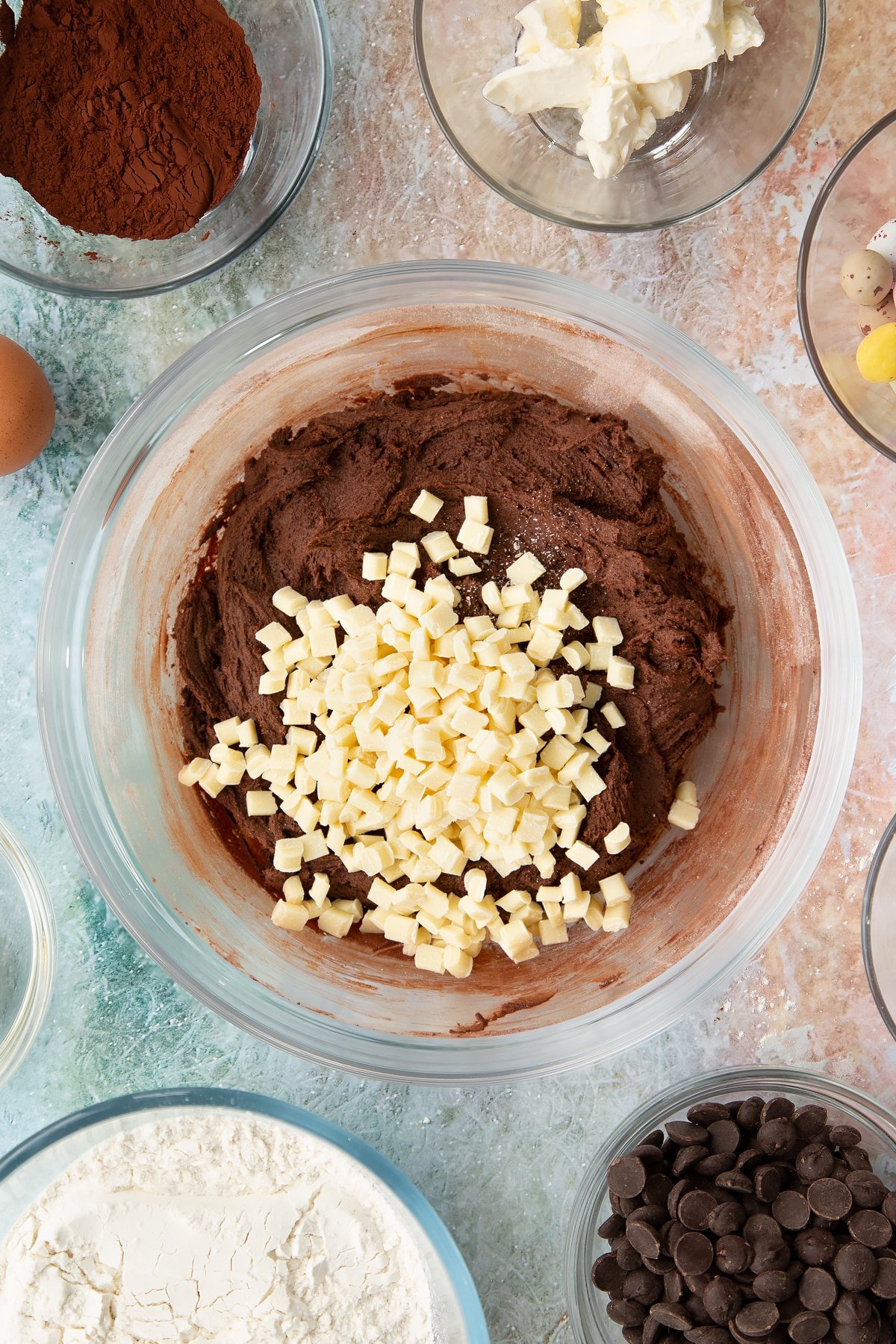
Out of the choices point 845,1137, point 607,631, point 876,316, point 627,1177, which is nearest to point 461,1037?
point 627,1177

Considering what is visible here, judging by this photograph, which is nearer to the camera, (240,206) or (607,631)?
(607,631)

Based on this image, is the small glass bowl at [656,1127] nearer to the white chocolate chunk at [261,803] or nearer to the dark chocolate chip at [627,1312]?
the dark chocolate chip at [627,1312]

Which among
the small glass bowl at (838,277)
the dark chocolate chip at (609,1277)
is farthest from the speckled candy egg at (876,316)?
the dark chocolate chip at (609,1277)

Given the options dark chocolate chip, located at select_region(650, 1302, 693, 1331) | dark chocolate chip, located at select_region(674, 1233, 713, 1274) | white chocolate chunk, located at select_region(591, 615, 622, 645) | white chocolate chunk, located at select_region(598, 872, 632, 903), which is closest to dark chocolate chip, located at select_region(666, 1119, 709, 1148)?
dark chocolate chip, located at select_region(674, 1233, 713, 1274)

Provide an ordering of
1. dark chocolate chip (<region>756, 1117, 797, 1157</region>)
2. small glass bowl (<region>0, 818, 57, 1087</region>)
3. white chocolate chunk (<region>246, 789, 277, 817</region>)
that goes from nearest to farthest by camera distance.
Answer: dark chocolate chip (<region>756, 1117, 797, 1157</region>), white chocolate chunk (<region>246, 789, 277, 817</region>), small glass bowl (<region>0, 818, 57, 1087</region>)

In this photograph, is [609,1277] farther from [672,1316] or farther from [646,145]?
[646,145]

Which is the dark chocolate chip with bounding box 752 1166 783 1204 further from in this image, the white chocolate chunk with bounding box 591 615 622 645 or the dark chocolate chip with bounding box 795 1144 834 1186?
the white chocolate chunk with bounding box 591 615 622 645

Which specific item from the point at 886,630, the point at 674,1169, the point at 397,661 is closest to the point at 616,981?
the point at 674,1169
